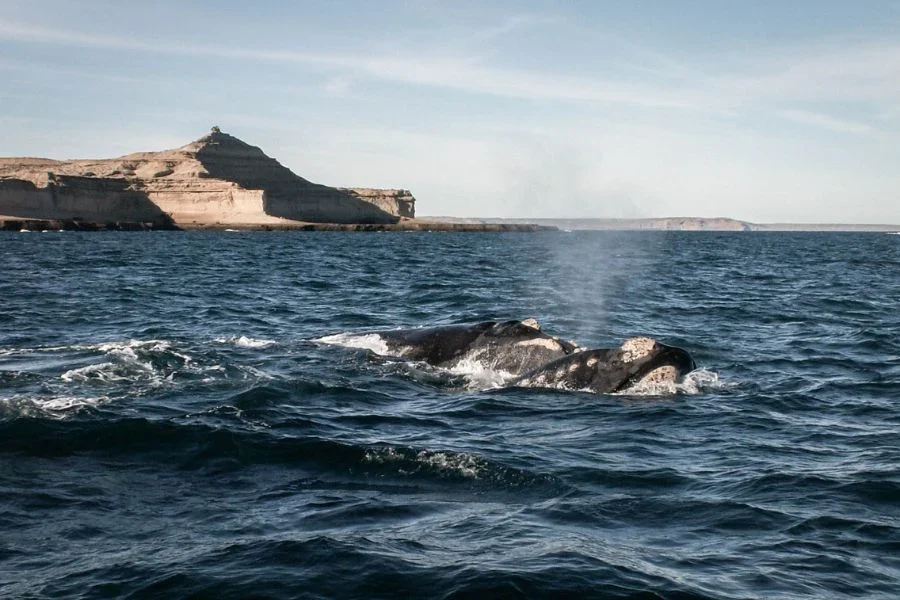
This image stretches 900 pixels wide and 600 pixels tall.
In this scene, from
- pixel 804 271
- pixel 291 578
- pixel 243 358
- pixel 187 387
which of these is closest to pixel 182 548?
pixel 291 578

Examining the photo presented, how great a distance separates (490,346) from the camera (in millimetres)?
18062

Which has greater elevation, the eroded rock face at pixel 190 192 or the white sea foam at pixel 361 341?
the eroded rock face at pixel 190 192

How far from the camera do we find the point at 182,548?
8492 mm

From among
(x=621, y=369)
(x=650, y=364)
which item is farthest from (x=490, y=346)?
(x=650, y=364)

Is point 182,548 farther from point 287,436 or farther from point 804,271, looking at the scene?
Result: point 804,271

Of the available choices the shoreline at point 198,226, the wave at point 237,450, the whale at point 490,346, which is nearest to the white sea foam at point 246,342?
the whale at point 490,346

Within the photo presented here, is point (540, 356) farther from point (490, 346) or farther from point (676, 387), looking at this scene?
point (676, 387)

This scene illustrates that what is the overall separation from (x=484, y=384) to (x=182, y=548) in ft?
29.0

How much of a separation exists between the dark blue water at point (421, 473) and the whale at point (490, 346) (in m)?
0.80

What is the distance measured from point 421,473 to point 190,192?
5578 inches

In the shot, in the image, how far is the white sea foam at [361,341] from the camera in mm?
20078

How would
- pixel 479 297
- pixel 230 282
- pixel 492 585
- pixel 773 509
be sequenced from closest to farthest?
pixel 492 585
pixel 773 509
pixel 479 297
pixel 230 282

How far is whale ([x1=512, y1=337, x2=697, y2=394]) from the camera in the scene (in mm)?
16125

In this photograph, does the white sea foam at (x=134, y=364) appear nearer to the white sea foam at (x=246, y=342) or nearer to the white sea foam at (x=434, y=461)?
the white sea foam at (x=246, y=342)
